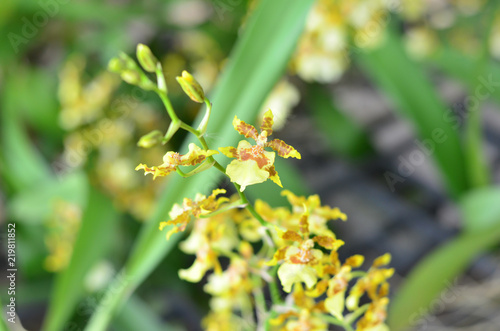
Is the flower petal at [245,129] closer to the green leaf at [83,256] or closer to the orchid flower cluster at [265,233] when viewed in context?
the orchid flower cluster at [265,233]

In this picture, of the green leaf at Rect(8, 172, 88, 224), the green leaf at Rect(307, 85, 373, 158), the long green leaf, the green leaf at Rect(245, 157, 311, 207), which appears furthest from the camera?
the green leaf at Rect(307, 85, 373, 158)

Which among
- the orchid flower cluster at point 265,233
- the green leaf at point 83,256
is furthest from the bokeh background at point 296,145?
the orchid flower cluster at point 265,233

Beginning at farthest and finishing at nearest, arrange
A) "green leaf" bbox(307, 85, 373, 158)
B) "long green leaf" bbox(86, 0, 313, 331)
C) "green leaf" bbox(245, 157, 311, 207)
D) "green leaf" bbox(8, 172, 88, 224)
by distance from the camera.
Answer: "green leaf" bbox(307, 85, 373, 158), "green leaf" bbox(8, 172, 88, 224), "green leaf" bbox(245, 157, 311, 207), "long green leaf" bbox(86, 0, 313, 331)

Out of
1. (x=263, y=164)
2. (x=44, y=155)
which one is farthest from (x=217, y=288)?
(x=44, y=155)

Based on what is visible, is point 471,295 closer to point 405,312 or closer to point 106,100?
point 405,312

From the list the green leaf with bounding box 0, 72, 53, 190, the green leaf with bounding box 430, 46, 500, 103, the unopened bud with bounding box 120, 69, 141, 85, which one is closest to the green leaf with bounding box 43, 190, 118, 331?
the green leaf with bounding box 0, 72, 53, 190

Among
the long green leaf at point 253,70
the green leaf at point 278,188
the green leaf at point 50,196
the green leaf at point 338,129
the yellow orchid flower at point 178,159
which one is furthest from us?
the green leaf at point 338,129

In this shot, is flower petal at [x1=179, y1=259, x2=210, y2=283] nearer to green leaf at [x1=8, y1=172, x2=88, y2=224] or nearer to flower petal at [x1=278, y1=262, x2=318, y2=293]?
flower petal at [x1=278, y1=262, x2=318, y2=293]
